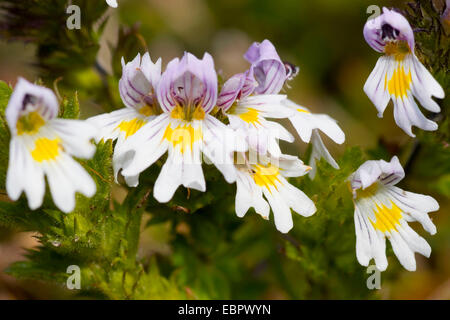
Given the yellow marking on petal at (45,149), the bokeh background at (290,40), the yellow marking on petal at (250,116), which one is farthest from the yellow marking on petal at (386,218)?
the bokeh background at (290,40)

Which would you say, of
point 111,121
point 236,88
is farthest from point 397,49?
point 111,121

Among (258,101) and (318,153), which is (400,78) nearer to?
(318,153)

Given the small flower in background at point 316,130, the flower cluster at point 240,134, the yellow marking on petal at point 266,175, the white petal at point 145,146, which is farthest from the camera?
the small flower in background at point 316,130

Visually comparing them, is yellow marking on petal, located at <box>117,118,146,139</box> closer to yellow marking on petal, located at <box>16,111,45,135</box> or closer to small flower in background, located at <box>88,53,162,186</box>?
small flower in background, located at <box>88,53,162,186</box>

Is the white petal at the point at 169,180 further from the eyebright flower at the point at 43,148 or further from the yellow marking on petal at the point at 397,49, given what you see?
the yellow marking on petal at the point at 397,49

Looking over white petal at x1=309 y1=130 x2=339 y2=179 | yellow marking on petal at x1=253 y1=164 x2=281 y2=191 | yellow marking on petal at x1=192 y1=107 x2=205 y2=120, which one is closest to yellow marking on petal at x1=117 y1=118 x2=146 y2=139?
yellow marking on petal at x1=192 y1=107 x2=205 y2=120

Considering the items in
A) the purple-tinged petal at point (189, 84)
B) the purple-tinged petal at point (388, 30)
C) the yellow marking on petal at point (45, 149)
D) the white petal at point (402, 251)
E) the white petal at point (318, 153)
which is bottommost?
the white petal at point (402, 251)
